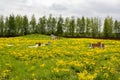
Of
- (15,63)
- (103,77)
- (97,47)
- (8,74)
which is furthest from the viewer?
(97,47)

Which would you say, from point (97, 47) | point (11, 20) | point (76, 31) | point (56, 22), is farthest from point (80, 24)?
point (97, 47)

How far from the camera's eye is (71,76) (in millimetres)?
15133

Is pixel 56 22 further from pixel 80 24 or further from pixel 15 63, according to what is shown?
pixel 15 63

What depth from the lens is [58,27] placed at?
144 metres

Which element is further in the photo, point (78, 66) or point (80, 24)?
point (80, 24)

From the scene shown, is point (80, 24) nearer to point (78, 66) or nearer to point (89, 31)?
point (89, 31)

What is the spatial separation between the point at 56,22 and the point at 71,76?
5319 inches

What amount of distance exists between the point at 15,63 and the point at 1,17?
139122 mm

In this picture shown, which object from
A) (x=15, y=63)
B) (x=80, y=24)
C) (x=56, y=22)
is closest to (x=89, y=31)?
(x=80, y=24)

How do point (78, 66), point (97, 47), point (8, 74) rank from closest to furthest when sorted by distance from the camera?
point (8, 74)
point (78, 66)
point (97, 47)

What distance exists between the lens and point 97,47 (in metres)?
33.1

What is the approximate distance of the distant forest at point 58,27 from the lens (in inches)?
5679

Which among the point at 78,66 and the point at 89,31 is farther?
the point at 89,31

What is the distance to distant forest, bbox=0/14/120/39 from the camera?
473ft
